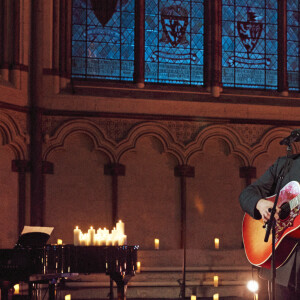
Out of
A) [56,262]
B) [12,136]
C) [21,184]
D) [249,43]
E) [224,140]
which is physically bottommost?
[56,262]

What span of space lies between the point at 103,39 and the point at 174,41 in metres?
1.21

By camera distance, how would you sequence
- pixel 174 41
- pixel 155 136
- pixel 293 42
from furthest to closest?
1. pixel 293 42
2. pixel 174 41
3. pixel 155 136

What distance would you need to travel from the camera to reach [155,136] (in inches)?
415

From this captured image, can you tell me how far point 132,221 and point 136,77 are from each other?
2.33 m

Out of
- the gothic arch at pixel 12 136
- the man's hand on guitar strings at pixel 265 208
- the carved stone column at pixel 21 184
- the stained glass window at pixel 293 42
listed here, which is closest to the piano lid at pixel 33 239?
the man's hand on guitar strings at pixel 265 208

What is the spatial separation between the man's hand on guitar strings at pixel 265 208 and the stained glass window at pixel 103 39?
763 cm

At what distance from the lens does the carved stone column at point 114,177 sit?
33.7ft

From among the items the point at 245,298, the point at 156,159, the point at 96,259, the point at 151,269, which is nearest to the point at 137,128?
the point at 156,159

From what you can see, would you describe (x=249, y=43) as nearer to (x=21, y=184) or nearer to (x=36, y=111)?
(x=36, y=111)

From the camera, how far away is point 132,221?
10.4 metres

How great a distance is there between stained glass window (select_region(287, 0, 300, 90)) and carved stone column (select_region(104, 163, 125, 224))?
3490 mm

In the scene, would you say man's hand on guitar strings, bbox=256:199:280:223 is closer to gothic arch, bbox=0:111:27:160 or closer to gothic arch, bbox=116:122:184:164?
gothic arch, bbox=0:111:27:160

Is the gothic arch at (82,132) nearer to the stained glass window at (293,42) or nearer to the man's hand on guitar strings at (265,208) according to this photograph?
the stained glass window at (293,42)

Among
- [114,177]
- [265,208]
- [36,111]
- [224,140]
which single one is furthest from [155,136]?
[265,208]
